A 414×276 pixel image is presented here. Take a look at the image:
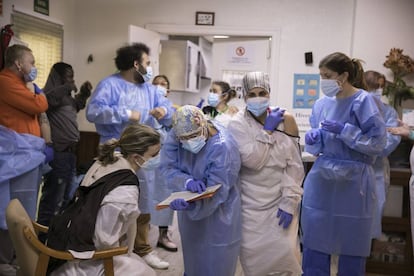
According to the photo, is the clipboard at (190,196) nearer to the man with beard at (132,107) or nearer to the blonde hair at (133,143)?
the blonde hair at (133,143)

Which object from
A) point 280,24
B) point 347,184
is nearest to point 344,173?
point 347,184

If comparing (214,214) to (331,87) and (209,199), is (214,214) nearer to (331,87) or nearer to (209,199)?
(209,199)

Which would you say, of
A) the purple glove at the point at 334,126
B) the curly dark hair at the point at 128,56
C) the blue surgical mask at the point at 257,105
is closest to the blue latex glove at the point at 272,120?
the blue surgical mask at the point at 257,105

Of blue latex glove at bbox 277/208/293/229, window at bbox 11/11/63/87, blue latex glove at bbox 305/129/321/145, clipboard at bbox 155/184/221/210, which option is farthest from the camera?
window at bbox 11/11/63/87

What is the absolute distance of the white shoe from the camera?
10.0ft

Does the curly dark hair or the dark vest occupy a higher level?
the curly dark hair

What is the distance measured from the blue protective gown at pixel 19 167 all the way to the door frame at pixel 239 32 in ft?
7.99

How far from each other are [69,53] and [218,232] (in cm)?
354

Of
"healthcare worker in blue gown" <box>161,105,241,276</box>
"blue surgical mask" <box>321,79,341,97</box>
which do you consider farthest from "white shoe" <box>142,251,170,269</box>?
"blue surgical mask" <box>321,79,341,97</box>

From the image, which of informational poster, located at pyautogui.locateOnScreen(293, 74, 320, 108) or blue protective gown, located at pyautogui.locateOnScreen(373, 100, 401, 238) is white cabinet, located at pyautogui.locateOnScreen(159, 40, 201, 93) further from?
blue protective gown, located at pyautogui.locateOnScreen(373, 100, 401, 238)

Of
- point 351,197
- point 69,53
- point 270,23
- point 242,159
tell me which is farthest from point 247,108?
point 69,53

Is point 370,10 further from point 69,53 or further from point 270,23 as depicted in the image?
point 69,53

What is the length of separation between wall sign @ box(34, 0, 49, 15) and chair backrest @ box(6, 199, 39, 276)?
9.23ft

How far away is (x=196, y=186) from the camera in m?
1.89
